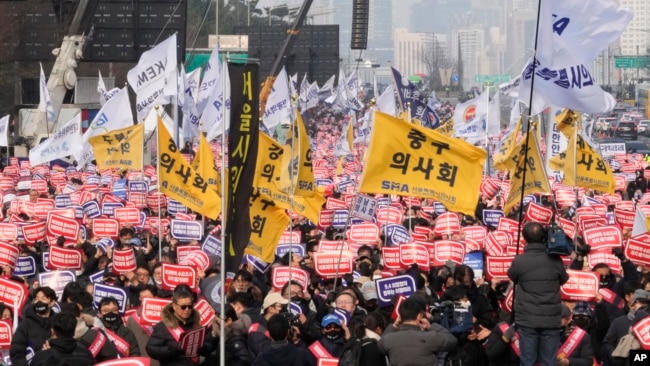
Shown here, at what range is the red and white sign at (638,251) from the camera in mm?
16622

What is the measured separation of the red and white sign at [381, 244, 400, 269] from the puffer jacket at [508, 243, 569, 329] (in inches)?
254

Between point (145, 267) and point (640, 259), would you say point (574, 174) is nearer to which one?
point (640, 259)

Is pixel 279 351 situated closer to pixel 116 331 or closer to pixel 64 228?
pixel 116 331

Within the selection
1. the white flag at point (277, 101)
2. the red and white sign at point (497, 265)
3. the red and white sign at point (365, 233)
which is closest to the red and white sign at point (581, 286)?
the red and white sign at point (497, 265)

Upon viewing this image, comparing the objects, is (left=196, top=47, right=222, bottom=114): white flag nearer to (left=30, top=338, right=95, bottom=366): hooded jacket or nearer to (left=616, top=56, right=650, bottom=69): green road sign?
(left=30, top=338, right=95, bottom=366): hooded jacket

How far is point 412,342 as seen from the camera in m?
9.99

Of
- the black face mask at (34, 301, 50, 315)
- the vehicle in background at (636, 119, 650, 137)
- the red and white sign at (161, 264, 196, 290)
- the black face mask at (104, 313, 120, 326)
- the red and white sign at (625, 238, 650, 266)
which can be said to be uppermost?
the black face mask at (34, 301, 50, 315)

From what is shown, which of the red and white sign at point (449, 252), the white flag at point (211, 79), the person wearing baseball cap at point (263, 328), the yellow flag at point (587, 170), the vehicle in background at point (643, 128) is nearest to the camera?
the person wearing baseball cap at point (263, 328)

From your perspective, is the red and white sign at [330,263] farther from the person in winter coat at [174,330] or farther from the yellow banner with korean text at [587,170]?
the yellow banner with korean text at [587,170]

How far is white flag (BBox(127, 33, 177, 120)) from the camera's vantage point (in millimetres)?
30078

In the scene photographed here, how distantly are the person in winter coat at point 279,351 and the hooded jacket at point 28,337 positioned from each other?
1588 mm

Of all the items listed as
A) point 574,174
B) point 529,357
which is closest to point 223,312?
point 529,357

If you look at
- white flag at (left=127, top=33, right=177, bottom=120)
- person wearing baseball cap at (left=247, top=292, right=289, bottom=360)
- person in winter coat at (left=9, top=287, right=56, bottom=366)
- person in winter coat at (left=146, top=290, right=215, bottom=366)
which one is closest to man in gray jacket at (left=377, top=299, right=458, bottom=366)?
person wearing baseball cap at (left=247, top=292, right=289, bottom=360)

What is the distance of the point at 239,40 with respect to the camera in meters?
86.9
